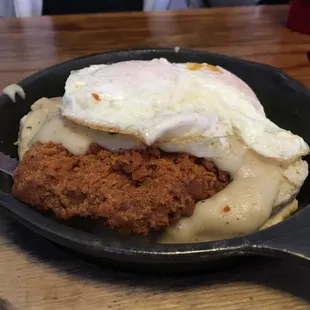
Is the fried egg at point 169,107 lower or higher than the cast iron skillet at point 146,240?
higher

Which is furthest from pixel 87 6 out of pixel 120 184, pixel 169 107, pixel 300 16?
pixel 120 184

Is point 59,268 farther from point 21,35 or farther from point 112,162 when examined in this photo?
point 21,35

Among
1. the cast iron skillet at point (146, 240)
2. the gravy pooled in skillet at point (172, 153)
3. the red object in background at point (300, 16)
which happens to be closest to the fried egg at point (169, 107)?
the gravy pooled in skillet at point (172, 153)

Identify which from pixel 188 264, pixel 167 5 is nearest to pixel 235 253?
pixel 188 264

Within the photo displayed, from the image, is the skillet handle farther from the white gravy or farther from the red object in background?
the red object in background

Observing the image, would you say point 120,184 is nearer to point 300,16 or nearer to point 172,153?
point 172,153

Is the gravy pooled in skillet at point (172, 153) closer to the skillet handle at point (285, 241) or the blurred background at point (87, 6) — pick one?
the skillet handle at point (285, 241)
